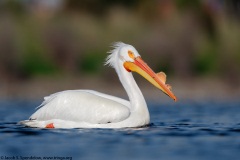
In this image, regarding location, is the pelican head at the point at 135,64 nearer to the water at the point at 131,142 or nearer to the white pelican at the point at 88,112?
the white pelican at the point at 88,112

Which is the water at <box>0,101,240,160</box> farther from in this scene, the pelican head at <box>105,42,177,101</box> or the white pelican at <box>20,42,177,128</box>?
the pelican head at <box>105,42,177,101</box>

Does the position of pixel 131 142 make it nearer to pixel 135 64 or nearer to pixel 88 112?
pixel 88 112

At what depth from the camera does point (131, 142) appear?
10766 millimetres

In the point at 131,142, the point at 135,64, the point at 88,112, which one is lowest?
the point at 131,142

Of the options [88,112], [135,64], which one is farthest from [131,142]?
[135,64]

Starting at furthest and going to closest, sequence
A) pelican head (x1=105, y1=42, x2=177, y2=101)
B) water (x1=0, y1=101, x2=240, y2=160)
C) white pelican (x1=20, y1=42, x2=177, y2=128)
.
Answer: pelican head (x1=105, y1=42, x2=177, y2=101), white pelican (x1=20, y1=42, x2=177, y2=128), water (x1=0, y1=101, x2=240, y2=160)

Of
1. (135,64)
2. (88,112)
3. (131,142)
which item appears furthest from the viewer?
(135,64)

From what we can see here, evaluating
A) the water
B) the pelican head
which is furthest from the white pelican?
the pelican head

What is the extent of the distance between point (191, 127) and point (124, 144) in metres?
2.44

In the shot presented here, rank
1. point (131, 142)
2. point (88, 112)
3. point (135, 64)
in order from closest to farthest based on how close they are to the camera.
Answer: point (131, 142)
point (88, 112)
point (135, 64)

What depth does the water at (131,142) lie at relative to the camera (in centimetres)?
992

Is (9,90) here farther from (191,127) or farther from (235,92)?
(191,127)

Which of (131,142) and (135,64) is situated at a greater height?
(135,64)

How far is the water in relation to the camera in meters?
9.92
